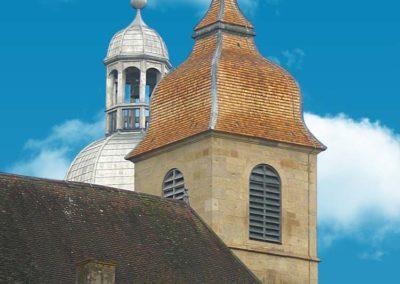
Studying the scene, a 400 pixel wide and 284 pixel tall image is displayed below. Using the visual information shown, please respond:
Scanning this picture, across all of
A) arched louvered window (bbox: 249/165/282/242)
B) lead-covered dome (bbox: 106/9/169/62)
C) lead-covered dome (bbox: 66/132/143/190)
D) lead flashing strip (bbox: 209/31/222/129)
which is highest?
lead-covered dome (bbox: 106/9/169/62)

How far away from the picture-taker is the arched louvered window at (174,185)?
102062 mm

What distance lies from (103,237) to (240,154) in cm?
1106

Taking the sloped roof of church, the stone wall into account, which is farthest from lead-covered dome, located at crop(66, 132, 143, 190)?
the sloped roof of church

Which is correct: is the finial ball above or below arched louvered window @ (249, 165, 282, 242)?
above

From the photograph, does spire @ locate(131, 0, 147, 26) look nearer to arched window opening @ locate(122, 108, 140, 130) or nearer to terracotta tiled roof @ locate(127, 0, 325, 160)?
arched window opening @ locate(122, 108, 140, 130)

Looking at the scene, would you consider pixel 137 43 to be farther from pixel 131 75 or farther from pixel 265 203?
pixel 265 203

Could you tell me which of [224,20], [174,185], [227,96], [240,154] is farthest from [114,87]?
[240,154]

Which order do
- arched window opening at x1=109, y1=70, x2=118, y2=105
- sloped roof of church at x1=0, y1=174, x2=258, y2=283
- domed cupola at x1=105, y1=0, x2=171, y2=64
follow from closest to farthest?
sloped roof of church at x1=0, y1=174, x2=258, y2=283 < domed cupola at x1=105, y1=0, x2=171, y2=64 < arched window opening at x1=109, y1=70, x2=118, y2=105

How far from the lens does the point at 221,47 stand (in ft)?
341

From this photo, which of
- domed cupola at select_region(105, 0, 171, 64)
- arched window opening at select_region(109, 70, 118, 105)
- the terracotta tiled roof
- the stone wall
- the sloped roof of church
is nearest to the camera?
the sloped roof of church

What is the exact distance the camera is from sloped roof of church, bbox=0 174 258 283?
88312 mm

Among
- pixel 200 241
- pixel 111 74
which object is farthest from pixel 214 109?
pixel 111 74

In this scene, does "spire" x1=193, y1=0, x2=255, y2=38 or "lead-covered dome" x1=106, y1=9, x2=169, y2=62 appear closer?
"spire" x1=193, y1=0, x2=255, y2=38

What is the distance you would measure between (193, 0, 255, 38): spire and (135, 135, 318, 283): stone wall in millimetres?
5313
